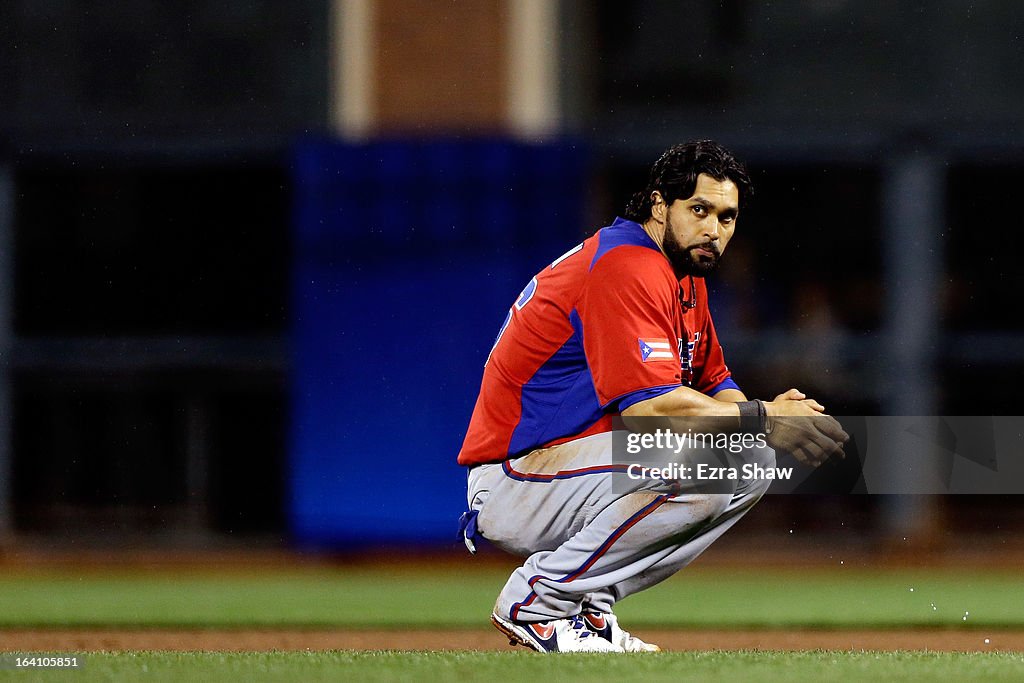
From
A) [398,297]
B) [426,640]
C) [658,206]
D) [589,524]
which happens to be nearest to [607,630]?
[589,524]

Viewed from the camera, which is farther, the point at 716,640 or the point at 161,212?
the point at 161,212

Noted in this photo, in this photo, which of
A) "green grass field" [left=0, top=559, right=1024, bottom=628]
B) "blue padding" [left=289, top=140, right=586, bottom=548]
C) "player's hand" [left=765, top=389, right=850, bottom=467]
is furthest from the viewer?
"blue padding" [left=289, top=140, right=586, bottom=548]

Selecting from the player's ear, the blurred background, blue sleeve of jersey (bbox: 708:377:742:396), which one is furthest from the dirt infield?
the blurred background

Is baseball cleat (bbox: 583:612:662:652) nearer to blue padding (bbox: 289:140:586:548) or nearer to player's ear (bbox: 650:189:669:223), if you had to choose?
player's ear (bbox: 650:189:669:223)

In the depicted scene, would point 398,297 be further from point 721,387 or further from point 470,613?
point 721,387

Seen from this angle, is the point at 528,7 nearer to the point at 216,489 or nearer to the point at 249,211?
the point at 249,211

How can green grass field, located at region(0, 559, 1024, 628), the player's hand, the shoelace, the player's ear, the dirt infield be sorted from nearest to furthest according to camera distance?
1. the player's hand
2. the shoelace
3. the player's ear
4. the dirt infield
5. green grass field, located at region(0, 559, 1024, 628)

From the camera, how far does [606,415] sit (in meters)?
5.34

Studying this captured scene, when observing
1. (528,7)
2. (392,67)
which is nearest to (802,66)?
(528,7)

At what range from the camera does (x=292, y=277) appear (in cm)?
1075

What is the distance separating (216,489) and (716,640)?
5.97 m

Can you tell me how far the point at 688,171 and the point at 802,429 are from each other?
3.15 ft

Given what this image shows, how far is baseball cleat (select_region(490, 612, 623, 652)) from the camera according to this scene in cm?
520

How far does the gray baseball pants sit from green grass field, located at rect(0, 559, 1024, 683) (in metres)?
0.26
